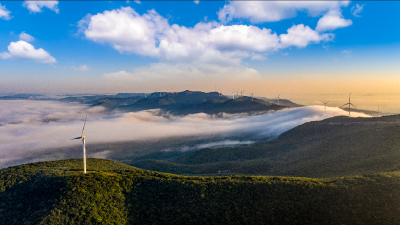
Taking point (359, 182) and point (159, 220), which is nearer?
point (159, 220)

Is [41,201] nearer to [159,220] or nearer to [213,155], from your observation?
[159,220]

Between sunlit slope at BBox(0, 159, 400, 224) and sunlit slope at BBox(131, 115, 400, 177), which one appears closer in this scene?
sunlit slope at BBox(0, 159, 400, 224)

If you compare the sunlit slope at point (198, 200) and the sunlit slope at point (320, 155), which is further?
the sunlit slope at point (320, 155)

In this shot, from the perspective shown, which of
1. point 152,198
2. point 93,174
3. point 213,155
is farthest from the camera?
point 213,155

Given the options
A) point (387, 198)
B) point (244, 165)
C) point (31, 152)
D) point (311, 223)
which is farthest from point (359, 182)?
point (31, 152)

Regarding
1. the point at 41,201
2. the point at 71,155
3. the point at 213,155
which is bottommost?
the point at 71,155
